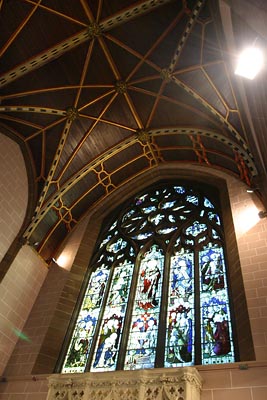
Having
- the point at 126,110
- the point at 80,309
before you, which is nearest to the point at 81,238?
the point at 80,309

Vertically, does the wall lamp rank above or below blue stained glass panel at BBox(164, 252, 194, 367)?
above

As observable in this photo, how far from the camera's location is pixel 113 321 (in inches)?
279

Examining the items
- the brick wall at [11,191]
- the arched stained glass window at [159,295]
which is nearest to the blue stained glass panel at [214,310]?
the arched stained glass window at [159,295]

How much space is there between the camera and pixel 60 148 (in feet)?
29.7

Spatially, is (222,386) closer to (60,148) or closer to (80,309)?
(80,309)

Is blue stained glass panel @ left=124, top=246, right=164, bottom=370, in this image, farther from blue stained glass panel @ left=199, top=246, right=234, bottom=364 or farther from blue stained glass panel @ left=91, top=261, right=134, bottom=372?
blue stained glass panel @ left=199, top=246, right=234, bottom=364

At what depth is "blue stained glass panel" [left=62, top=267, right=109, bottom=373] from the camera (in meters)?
6.78

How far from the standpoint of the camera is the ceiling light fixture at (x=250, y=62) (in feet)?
14.0

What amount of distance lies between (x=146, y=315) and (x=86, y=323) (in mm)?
1491

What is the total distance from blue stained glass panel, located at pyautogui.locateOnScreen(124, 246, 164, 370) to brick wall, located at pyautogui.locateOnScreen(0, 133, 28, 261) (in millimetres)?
3219

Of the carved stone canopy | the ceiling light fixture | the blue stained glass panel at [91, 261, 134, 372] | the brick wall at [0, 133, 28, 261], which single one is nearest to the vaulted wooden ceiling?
the brick wall at [0, 133, 28, 261]

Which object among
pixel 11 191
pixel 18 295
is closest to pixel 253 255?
pixel 18 295

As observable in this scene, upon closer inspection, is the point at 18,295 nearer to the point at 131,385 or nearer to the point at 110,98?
the point at 131,385

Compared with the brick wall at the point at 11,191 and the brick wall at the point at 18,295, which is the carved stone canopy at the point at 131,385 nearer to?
the brick wall at the point at 18,295
